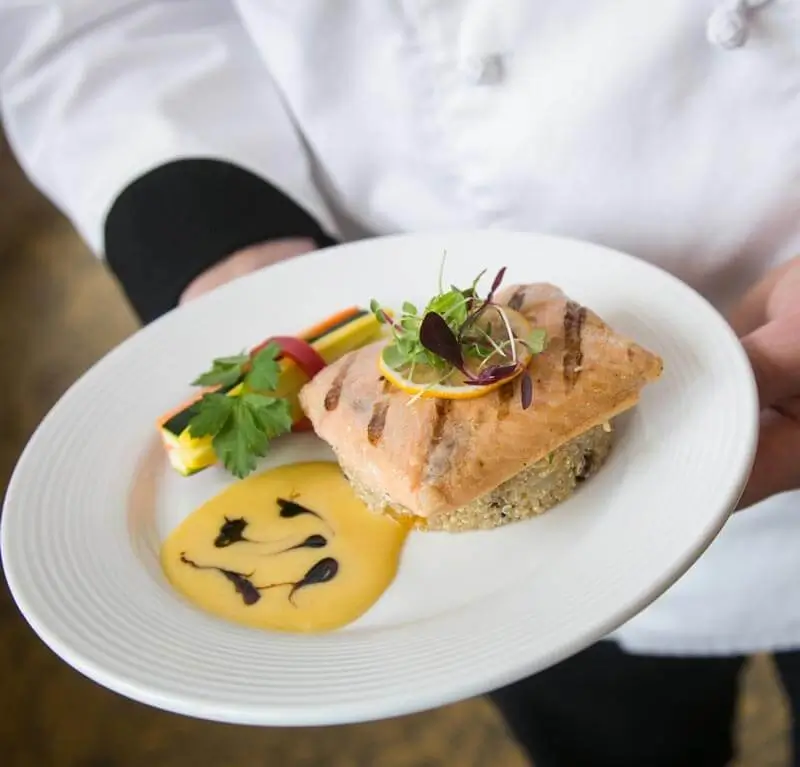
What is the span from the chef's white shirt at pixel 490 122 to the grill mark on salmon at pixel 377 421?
0.24m

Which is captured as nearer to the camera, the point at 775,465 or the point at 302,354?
the point at 775,465

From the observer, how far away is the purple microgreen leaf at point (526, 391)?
706 millimetres

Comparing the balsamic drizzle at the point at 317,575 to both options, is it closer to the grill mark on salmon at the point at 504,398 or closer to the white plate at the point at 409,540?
the white plate at the point at 409,540

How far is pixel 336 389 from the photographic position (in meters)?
0.77

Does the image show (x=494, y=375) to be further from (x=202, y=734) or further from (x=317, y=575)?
(x=202, y=734)

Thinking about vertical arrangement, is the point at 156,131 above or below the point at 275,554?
above

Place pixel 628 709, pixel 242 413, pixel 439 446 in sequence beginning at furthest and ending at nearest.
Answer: pixel 628 709 < pixel 242 413 < pixel 439 446

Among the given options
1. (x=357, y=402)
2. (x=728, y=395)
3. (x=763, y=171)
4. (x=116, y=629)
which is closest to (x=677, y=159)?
(x=763, y=171)

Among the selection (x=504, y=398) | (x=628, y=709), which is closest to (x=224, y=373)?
(x=504, y=398)

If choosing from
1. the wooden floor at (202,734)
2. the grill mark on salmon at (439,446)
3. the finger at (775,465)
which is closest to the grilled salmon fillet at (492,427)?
the grill mark on salmon at (439,446)

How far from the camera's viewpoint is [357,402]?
75cm

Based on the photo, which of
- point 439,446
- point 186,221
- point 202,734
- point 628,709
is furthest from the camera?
point 202,734

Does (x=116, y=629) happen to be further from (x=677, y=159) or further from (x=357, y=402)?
(x=677, y=159)

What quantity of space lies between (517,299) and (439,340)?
106 mm
